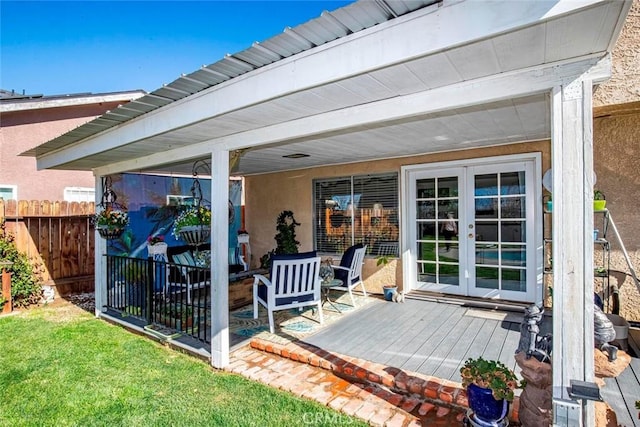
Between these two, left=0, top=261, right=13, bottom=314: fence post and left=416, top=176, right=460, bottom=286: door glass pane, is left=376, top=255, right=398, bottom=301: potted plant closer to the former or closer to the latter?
left=416, top=176, right=460, bottom=286: door glass pane

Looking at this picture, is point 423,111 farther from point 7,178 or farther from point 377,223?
point 7,178

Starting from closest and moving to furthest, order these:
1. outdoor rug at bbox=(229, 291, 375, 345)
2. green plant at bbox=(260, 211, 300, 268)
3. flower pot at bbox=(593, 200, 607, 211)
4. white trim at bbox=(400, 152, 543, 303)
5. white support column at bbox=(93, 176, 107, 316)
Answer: flower pot at bbox=(593, 200, 607, 211), outdoor rug at bbox=(229, 291, 375, 345), white trim at bbox=(400, 152, 543, 303), white support column at bbox=(93, 176, 107, 316), green plant at bbox=(260, 211, 300, 268)

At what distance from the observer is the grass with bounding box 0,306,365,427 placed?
261 centimetres

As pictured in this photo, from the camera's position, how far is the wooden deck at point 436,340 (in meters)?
2.91

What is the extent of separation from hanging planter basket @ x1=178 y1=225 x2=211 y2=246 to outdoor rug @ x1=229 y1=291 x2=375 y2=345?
1.25 metres

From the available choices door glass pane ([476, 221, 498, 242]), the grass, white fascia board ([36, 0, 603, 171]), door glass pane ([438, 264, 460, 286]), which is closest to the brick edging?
the grass

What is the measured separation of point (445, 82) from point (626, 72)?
8.16 feet

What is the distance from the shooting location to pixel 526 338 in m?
2.41

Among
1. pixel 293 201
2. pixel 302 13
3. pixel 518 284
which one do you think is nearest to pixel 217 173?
pixel 302 13

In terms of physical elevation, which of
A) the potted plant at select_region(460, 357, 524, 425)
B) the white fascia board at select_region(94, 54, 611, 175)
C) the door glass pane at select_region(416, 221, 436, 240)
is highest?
the white fascia board at select_region(94, 54, 611, 175)

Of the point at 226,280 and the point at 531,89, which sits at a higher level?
the point at 531,89

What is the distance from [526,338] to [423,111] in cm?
175

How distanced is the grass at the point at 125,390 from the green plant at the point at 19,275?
70.4 inches

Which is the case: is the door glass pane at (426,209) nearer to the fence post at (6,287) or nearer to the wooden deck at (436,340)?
the wooden deck at (436,340)
